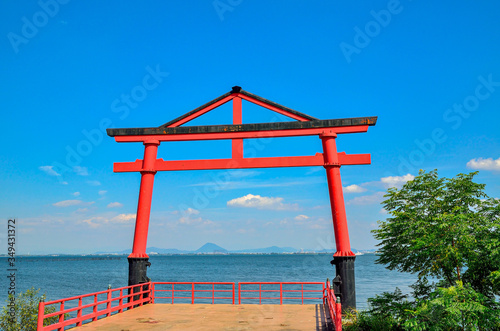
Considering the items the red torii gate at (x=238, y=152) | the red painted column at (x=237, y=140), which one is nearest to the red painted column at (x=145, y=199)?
the red torii gate at (x=238, y=152)

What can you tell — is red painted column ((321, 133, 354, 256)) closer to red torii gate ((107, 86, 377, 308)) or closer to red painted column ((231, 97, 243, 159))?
red torii gate ((107, 86, 377, 308))

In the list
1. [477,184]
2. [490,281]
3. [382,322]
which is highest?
[477,184]

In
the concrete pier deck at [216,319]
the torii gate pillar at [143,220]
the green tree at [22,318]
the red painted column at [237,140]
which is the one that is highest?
the red painted column at [237,140]

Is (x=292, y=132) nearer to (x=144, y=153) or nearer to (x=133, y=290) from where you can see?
(x=144, y=153)

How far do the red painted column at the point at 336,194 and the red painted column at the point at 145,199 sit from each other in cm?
798

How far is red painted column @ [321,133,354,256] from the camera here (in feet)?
55.5

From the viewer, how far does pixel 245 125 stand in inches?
745

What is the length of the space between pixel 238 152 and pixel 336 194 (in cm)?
485

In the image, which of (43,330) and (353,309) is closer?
(43,330)

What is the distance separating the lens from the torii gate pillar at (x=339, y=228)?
1627 centimetres

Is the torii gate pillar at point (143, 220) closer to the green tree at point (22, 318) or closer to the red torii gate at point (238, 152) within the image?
the red torii gate at point (238, 152)

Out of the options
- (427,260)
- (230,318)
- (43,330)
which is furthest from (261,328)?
(427,260)

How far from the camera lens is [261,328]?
12445 mm

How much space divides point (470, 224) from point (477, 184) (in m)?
1.71
